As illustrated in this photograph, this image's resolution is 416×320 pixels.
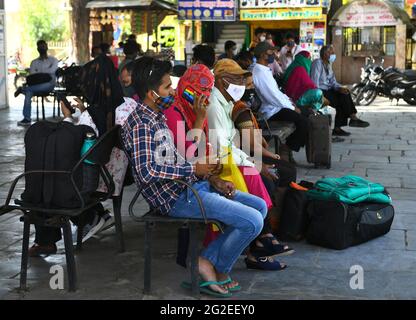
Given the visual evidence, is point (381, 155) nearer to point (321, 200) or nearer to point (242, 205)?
point (321, 200)

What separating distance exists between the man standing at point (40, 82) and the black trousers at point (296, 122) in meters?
6.38

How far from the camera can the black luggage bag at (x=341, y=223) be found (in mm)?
5297

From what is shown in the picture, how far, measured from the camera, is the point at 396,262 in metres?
5.05

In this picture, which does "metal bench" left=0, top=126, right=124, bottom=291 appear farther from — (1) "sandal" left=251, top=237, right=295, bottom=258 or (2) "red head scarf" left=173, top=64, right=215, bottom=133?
(1) "sandal" left=251, top=237, right=295, bottom=258

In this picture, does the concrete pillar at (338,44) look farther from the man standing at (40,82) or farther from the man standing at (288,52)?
the man standing at (40,82)

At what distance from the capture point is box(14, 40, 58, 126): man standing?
13352 millimetres

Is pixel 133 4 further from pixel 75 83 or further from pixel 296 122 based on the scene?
pixel 75 83

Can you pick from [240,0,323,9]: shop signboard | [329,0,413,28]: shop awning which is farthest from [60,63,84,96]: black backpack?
[329,0,413,28]: shop awning

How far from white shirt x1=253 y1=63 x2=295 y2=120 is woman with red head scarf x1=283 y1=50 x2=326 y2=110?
2.89ft

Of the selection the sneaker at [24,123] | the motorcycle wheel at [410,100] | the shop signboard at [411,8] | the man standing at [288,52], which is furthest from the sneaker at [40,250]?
the shop signboard at [411,8]

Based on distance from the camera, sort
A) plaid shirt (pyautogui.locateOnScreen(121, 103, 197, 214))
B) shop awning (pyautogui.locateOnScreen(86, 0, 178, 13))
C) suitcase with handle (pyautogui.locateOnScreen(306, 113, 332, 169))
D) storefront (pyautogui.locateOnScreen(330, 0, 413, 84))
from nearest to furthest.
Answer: plaid shirt (pyautogui.locateOnScreen(121, 103, 197, 214))
suitcase with handle (pyautogui.locateOnScreen(306, 113, 332, 169))
shop awning (pyautogui.locateOnScreen(86, 0, 178, 13))
storefront (pyautogui.locateOnScreen(330, 0, 413, 84))

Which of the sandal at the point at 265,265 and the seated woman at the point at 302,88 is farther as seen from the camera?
the seated woman at the point at 302,88

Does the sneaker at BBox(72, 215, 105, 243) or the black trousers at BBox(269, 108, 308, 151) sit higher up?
the black trousers at BBox(269, 108, 308, 151)
